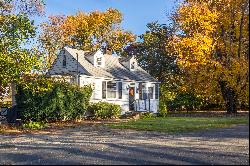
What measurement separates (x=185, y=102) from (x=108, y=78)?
13.0 metres

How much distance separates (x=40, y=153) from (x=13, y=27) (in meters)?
11.9

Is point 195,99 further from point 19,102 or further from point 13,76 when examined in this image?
point 13,76

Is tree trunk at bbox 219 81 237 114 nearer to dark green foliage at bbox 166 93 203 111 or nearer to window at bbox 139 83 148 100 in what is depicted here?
window at bbox 139 83 148 100

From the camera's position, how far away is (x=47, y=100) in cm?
2864

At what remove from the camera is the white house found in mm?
37625

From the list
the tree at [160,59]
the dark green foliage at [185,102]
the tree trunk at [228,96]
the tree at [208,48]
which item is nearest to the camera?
the tree at [208,48]

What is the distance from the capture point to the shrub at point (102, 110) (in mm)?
Result: 34334

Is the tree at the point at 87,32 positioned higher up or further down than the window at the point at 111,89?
higher up

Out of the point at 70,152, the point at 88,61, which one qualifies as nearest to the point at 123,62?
the point at 88,61

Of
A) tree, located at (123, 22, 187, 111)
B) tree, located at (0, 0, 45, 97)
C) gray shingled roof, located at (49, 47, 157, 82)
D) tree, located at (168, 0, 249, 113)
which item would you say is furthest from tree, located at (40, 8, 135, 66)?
tree, located at (0, 0, 45, 97)

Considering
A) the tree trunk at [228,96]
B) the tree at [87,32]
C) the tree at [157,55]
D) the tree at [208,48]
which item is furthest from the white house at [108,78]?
the tree at [87,32]

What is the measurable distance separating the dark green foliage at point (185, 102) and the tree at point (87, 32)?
20032mm

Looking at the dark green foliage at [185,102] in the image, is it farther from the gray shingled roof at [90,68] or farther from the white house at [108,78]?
the gray shingled roof at [90,68]

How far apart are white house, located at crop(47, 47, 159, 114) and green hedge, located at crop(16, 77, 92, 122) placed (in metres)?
5.62
